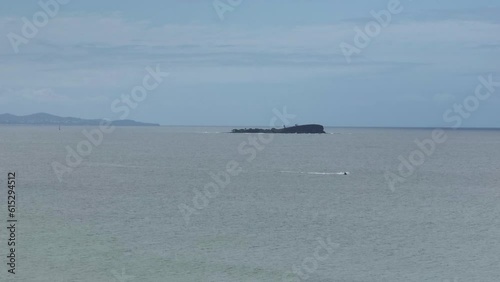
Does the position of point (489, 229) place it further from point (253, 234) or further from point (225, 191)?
point (225, 191)

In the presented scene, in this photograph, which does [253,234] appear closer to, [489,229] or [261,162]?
[489,229]

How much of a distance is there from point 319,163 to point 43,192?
62982mm

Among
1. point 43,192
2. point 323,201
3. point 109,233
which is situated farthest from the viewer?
point 43,192

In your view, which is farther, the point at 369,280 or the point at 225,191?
the point at 225,191

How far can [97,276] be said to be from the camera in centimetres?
3766

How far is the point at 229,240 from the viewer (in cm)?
4703

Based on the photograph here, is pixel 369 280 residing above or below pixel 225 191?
below

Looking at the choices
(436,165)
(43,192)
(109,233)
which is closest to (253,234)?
(109,233)

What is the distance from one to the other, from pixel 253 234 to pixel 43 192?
1312 inches

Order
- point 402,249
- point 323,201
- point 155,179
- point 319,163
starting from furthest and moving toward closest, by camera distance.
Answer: point 319,163
point 155,179
point 323,201
point 402,249

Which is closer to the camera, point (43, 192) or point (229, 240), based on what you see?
point (229, 240)

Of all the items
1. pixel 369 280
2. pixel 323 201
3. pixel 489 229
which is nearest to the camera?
A: pixel 369 280

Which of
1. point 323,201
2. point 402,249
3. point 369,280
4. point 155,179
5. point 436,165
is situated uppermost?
point 436,165

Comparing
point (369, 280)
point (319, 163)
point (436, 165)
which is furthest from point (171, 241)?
point (436, 165)
